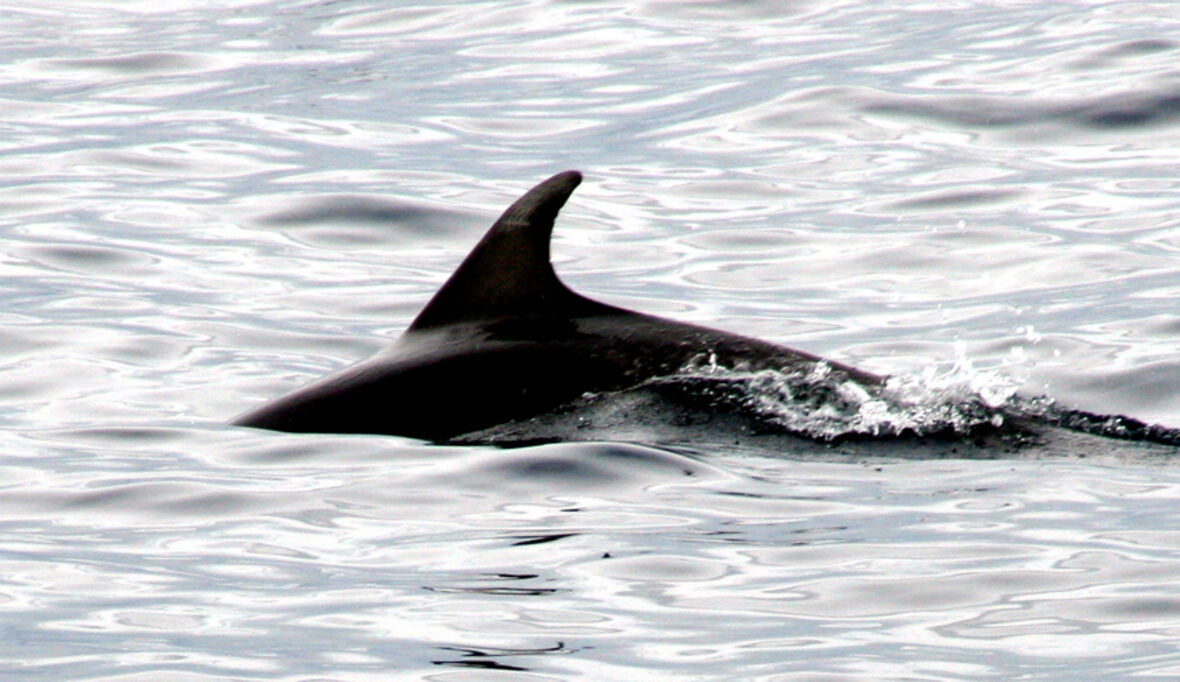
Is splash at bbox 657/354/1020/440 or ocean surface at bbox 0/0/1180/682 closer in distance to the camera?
ocean surface at bbox 0/0/1180/682

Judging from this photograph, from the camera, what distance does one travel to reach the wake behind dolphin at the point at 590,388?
978cm

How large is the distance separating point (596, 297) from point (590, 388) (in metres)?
5.62

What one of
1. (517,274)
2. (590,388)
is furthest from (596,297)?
(590,388)

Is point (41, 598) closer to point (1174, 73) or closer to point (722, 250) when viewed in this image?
point (722, 250)

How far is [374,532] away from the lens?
337 inches

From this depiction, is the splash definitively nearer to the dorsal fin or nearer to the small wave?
the small wave

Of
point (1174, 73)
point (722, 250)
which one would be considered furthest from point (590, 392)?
point (1174, 73)

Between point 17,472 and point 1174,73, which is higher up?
point 1174,73

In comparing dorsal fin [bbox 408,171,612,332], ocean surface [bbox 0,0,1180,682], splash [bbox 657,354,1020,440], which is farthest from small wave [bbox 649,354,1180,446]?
dorsal fin [bbox 408,171,612,332]

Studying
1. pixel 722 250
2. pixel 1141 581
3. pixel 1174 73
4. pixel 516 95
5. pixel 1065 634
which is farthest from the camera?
pixel 516 95

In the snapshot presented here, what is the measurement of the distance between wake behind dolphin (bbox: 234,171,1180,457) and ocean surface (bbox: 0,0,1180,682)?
27cm

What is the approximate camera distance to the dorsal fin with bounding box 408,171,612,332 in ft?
33.0

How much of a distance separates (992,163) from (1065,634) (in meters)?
A: 12.4

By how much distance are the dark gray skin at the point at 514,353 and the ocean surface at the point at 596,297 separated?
12.7 inches
